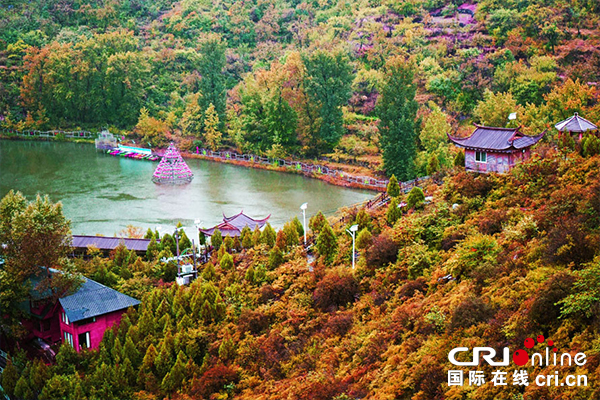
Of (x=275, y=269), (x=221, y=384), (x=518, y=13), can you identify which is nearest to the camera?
(x=221, y=384)

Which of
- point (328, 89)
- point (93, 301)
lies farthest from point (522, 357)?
point (328, 89)

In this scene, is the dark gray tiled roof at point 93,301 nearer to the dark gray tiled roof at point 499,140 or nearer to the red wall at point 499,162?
the red wall at point 499,162

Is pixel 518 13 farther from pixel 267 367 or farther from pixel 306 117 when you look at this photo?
pixel 267 367

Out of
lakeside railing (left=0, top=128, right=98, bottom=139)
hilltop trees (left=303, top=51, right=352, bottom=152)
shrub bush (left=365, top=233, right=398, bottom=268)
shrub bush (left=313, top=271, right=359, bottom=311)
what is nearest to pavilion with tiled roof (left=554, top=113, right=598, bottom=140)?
shrub bush (left=365, top=233, right=398, bottom=268)

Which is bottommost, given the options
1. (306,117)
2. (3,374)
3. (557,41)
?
(3,374)

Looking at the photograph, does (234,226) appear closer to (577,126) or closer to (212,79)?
(577,126)

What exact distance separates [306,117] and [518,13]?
1814 cm

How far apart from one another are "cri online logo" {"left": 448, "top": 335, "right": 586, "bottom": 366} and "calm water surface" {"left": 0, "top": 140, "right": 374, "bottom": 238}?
832 inches

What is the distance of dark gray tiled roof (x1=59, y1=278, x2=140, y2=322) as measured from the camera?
2454 centimetres

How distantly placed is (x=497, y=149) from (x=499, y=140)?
0.70 m

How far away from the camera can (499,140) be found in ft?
93.3

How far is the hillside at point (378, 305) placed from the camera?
16.5 meters

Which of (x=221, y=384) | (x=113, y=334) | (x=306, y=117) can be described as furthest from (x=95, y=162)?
(x=221, y=384)

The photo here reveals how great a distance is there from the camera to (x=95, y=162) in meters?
52.6
